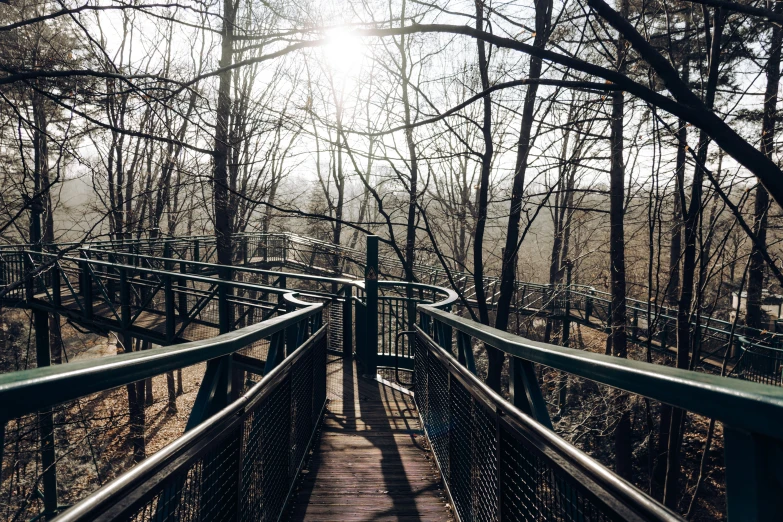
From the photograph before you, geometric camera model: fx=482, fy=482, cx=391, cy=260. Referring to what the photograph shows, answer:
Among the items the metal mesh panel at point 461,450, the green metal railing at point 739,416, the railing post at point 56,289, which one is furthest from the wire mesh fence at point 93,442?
the green metal railing at point 739,416

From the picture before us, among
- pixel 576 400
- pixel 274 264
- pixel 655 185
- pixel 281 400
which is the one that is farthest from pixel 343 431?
pixel 274 264

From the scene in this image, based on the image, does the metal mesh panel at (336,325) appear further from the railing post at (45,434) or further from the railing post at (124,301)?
the railing post at (45,434)

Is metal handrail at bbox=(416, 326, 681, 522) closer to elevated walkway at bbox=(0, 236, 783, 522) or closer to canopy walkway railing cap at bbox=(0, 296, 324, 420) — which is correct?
elevated walkway at bbox=(0, 236, 783, 522)

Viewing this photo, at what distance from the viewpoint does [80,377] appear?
1.05 m

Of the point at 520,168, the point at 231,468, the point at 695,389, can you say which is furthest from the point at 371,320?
the point at 695,389

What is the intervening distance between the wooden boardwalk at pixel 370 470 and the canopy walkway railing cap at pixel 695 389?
237 centimetres

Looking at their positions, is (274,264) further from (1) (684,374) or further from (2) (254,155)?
(1) (684,374)

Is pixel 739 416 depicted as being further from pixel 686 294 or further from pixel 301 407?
pixel 686 294

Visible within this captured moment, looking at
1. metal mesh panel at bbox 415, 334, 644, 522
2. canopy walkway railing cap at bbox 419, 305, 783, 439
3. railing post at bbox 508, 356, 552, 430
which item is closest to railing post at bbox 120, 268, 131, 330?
metal mesh panel at bbox 415, 334, 644, 522

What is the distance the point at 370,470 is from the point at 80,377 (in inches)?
135

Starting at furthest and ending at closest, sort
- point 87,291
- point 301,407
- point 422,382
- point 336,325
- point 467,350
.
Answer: point 87,291 → point 336,325 → point 422,382 → point 301,407 → point 467,350

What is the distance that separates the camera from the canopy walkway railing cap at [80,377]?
0.89 meters

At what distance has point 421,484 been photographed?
3828 millimetres

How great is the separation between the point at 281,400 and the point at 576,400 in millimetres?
16615
